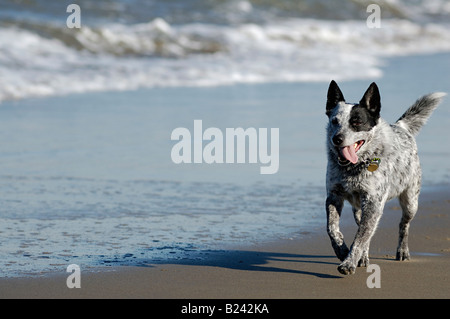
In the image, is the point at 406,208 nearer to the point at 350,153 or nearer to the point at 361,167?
the point at 361,167

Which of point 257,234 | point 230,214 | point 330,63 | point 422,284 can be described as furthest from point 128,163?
point 330,63

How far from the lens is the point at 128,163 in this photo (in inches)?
317

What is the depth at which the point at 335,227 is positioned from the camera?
16.4ft

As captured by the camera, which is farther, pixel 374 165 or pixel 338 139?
pixel 374 165

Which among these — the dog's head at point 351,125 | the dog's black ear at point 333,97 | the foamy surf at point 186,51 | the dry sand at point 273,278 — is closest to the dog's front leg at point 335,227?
the dry sand at point 273,278

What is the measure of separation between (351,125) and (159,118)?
563 cm

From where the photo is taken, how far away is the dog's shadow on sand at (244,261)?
502 centimetres

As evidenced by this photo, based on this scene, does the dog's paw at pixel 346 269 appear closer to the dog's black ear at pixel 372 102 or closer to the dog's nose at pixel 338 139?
the dog's nose at pixel 338 139

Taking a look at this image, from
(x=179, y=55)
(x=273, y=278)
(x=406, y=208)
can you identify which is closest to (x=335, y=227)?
(x=273, y=278)

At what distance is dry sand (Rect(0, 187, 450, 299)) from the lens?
14.6 ft

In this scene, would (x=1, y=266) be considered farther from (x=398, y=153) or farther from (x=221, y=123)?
(x=221, y=123)

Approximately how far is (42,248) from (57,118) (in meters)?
5.22

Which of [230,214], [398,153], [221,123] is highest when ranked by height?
[221,123]
